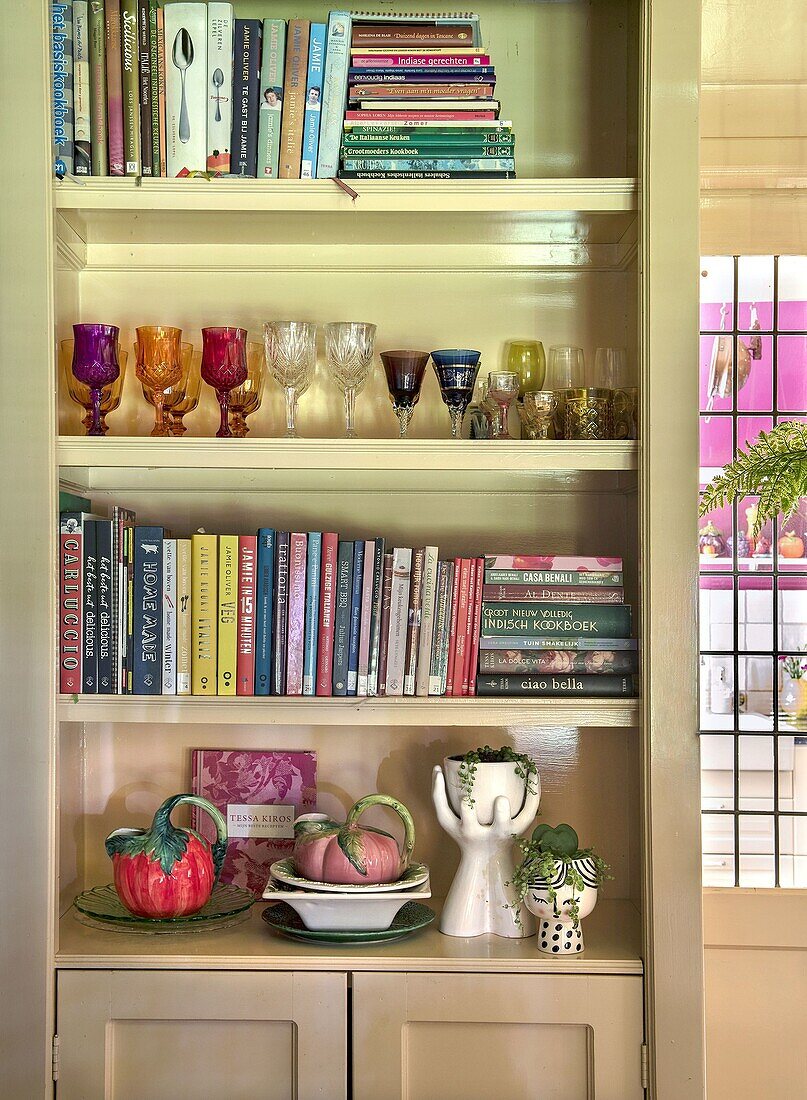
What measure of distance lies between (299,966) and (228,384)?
91 cm

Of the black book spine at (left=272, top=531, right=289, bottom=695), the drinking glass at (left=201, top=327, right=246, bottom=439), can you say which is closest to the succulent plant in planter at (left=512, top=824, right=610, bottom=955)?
the black book spine at (left=272, top=531, right=289, bottom=695)

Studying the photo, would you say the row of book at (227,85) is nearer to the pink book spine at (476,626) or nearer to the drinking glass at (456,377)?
the drinking glass at (456,377)

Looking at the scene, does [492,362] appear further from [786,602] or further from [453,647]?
[786,602]

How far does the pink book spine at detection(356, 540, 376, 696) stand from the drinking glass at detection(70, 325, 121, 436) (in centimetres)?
50

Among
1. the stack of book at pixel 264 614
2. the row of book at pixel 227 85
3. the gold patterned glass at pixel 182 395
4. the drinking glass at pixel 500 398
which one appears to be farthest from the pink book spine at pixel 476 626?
the row of book at pixel 227 85

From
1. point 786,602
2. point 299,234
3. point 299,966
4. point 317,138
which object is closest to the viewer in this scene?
point 299,966

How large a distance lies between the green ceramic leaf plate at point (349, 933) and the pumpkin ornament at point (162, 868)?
126 millimetres

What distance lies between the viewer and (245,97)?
5.54ft

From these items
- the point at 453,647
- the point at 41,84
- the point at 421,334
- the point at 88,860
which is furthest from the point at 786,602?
the point at 41,84

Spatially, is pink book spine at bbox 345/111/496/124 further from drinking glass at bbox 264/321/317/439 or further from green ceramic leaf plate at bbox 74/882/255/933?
green ceramic leaf plate at bbox 74/882/255/933

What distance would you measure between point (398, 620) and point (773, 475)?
0.63 metres

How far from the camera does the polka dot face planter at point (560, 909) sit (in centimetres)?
161

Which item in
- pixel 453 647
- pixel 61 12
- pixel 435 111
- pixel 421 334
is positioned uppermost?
pixel 61 12

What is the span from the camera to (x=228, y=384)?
172cm
